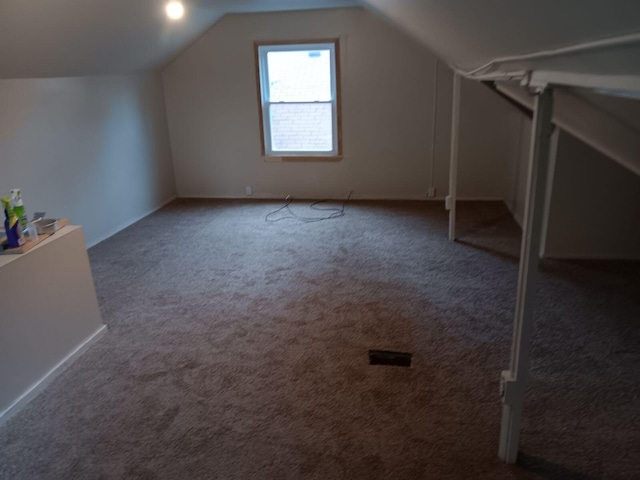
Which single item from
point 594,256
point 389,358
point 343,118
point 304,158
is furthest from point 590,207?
point 304,158

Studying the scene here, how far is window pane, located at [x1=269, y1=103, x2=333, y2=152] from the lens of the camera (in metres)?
5.31

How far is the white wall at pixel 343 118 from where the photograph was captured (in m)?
4.97

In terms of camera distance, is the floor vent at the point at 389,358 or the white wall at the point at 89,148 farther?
the white wall at the point at 89,148

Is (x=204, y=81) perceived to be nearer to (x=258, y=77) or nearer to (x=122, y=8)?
(x=258, y=77)

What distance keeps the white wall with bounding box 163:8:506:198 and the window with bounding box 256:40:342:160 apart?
0.10 metres

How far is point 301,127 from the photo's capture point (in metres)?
5.41

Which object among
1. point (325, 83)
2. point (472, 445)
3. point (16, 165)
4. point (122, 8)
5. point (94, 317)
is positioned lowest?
point (472, 445)

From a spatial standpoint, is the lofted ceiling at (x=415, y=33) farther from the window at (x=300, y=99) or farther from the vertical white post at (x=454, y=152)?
the window at (x=300, y=99)

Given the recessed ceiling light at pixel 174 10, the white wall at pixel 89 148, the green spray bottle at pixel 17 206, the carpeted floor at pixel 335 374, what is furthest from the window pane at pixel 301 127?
the green spray bottle at pixel 17 206

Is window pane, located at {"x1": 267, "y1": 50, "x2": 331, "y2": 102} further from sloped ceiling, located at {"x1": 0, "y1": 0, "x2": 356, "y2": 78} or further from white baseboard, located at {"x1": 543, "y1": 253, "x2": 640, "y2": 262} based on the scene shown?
white baseboard, located at {"x1": 543, "y1": 253, "x2": 640, "y2": 262}

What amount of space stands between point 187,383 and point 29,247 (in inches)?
40.0

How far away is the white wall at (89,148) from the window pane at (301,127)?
1.34m

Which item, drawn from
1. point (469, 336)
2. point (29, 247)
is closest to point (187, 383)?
point (29, 247)

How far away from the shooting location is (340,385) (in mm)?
2305
